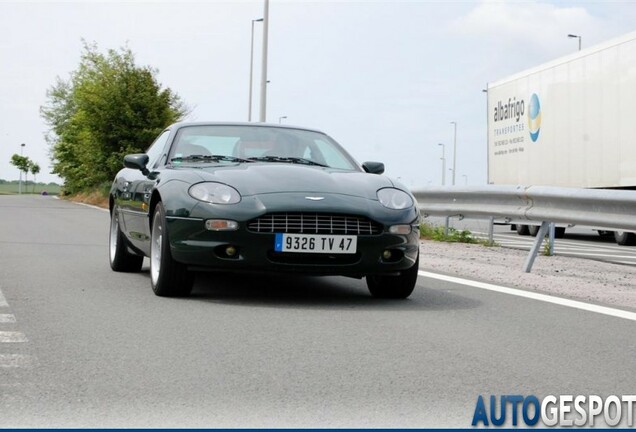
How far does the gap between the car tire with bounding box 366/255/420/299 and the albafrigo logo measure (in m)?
3.35

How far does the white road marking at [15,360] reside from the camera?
5.07 metres

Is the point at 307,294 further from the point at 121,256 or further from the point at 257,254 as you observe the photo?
the point at 121,256

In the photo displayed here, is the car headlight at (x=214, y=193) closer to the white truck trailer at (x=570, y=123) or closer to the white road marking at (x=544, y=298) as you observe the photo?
the white road marking at (x=544, y=298)

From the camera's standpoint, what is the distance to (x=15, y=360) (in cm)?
520

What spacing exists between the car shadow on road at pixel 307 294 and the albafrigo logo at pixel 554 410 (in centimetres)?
295

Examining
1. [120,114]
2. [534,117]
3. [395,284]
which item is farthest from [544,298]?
[120,114]

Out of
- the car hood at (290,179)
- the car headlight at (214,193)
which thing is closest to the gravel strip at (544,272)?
the car hood at (290,179)

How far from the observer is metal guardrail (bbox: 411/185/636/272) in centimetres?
1073

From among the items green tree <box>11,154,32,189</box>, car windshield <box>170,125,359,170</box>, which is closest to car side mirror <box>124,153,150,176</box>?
car windshield <box>170,125,359,170</box>

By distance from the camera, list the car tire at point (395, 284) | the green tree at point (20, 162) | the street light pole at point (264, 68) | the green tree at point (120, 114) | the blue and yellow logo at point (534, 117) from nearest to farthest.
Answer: the car tire at point (395, 284)
the blue and yellow logo at point (534, 117)
the street light pole at point (264, 68)
the green tree at point (120, 114)
the green tree at point (20, 162)

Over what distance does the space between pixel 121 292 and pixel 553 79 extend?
1578 cm

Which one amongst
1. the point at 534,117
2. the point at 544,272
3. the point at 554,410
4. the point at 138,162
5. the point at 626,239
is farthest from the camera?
the point at 534,117

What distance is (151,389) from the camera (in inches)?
180

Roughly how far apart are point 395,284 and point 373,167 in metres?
1.12
